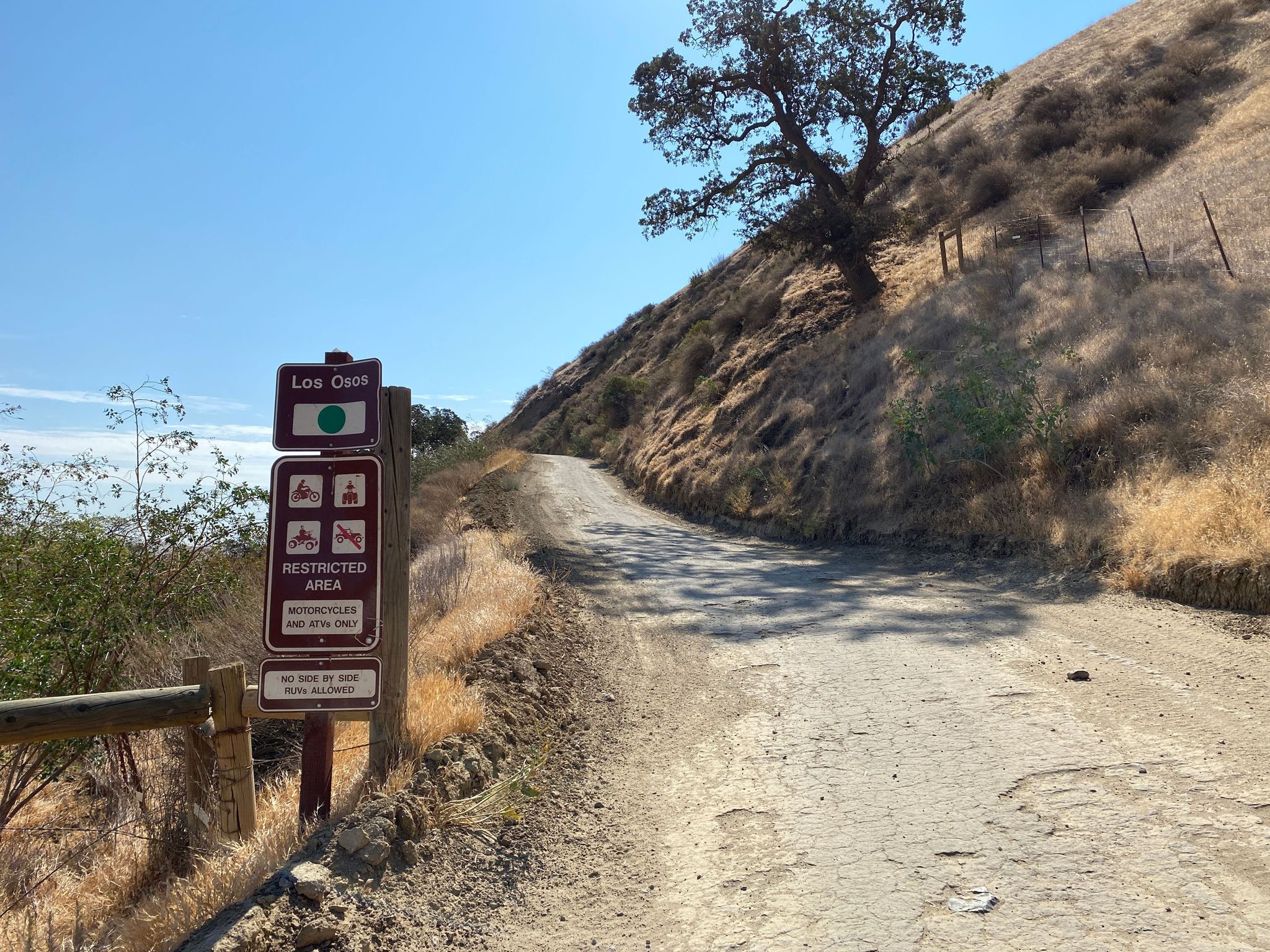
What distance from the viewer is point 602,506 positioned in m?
23.5

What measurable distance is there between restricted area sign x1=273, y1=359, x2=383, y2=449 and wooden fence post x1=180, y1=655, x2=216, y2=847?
1241 millimetres

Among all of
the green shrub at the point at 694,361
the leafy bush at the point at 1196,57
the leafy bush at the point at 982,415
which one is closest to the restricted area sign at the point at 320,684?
the leafy bush at the point at 982,415

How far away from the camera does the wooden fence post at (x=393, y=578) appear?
4.32m

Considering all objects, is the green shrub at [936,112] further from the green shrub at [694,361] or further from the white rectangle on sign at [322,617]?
the white rectangle on sign at [322,617]

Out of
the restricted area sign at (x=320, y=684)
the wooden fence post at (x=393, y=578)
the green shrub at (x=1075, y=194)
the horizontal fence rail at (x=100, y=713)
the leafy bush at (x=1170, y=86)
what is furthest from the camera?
the leafy bush at (x=1170, y=86)

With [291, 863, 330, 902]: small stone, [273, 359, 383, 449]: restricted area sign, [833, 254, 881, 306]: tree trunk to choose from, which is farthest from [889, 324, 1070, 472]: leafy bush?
[291, 863, 330, 902]: small stone

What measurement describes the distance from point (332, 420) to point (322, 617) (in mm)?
970

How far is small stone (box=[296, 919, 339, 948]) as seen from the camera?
10.6 ft

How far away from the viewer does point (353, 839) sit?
3.84 m

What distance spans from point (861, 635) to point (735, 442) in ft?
49.4

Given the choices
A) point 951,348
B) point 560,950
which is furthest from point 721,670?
point 951,348

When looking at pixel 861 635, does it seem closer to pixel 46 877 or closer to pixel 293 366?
pixel 293 366

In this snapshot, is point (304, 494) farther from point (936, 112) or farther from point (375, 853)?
point (936, 112)

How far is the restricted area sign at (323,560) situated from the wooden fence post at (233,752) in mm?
352
